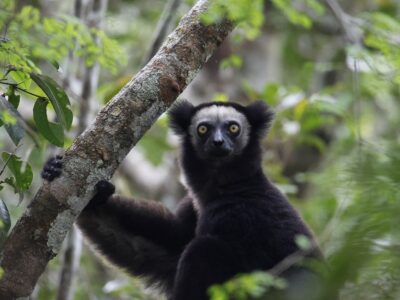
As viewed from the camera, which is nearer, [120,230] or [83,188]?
[83,188]

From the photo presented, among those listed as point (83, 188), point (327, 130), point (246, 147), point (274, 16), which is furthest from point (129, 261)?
point (274, 16)

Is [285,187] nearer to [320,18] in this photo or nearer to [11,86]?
[11,86]

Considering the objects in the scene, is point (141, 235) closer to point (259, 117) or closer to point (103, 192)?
point (103, 192)

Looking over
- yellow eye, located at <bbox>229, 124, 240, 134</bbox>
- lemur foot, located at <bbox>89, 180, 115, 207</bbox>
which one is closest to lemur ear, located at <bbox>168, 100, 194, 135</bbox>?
yellow eye, located at <bbox>229, 124, 240, 134</bbox>

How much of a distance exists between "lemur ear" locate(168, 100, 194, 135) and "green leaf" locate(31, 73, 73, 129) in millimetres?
2374

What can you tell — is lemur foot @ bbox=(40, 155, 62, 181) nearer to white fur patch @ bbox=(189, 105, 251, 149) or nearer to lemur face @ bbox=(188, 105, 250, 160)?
lemur face @ bbox=(188, 105, 250, 160)

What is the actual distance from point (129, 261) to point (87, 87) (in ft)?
6.40

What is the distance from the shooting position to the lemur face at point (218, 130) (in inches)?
211

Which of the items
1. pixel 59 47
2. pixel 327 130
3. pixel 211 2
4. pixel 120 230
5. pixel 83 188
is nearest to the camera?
pixel 83 188

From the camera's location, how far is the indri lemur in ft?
14.7

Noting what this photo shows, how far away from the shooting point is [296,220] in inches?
190

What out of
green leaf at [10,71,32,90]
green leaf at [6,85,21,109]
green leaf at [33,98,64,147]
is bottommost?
green leaf at [33,98,64,147]

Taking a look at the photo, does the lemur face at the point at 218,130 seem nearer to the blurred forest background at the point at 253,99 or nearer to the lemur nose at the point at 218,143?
the lemur nose at the point at 218,143

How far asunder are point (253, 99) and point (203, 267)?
144 inches
